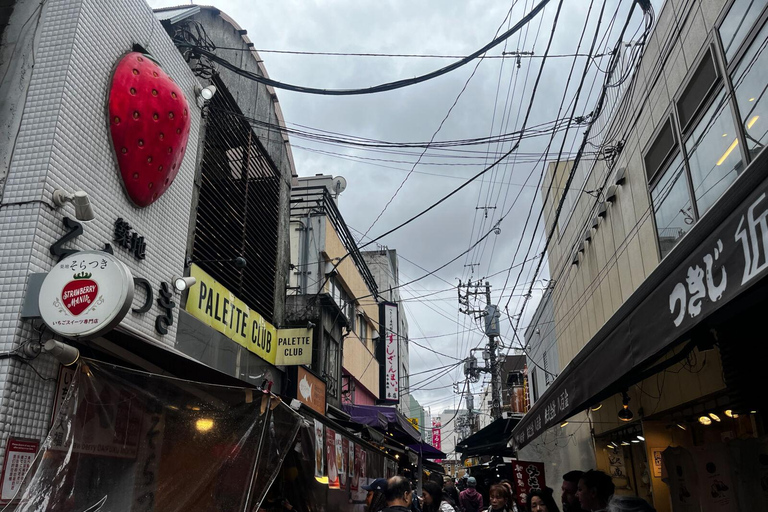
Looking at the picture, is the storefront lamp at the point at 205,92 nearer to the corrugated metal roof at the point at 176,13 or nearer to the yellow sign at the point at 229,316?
the corrugated metal roof at the point at 176,13

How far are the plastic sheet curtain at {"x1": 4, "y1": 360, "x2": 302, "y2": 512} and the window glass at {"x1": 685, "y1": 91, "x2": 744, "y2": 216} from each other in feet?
19.7

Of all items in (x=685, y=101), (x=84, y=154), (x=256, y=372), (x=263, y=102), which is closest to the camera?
(x=84, y=154)

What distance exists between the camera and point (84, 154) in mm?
5789

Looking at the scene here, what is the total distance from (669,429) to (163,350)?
334 inches

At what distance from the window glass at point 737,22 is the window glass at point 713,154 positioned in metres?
0.57

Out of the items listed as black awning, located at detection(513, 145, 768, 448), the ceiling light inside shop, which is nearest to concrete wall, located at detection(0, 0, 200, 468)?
the ceiling light inside shop

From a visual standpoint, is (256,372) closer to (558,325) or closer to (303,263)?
(303,263)

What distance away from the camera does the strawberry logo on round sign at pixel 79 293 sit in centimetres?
460

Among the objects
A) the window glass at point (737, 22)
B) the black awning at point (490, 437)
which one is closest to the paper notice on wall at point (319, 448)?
the window glass at point (737, 22)

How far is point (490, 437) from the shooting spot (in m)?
18.8

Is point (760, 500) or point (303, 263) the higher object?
point (303, 263)

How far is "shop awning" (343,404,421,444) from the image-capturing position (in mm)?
15312

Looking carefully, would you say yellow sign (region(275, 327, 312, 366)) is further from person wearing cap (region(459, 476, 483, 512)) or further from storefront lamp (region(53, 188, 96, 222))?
storefront lamp (region(53, 188, 96, 222))

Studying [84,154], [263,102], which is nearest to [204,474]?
[84,154]
